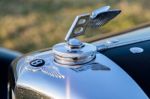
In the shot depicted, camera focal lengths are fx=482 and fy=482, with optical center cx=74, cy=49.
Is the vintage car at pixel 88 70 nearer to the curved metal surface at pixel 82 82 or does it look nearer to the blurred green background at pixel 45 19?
the curved metal surface at pixel 82 82

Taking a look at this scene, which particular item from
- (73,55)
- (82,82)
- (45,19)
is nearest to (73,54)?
(73,55)

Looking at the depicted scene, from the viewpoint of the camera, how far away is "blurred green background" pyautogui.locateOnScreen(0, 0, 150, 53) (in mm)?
6422

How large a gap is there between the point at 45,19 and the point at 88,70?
631 centimetres

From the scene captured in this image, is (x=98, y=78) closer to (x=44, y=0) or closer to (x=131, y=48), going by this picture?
(x=131, y=48)

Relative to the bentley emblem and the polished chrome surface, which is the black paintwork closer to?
the polished chrome surface

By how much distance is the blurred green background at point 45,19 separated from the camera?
642cm

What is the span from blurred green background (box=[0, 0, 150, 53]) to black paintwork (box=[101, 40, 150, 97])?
426 cm

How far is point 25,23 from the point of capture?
7.52 m

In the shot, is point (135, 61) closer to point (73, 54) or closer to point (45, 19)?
point (73, 54)

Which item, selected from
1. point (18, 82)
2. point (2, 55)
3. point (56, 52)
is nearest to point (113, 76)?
point (56, 52)

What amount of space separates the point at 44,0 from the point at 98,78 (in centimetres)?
766

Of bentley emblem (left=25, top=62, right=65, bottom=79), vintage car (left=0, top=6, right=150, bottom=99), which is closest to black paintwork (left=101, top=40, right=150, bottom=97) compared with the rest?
vintage car (left=0, top=6, right=150, bottom=99)

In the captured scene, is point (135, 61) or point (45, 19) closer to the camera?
point (135, 61)

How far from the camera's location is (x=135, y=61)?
1.46 m
